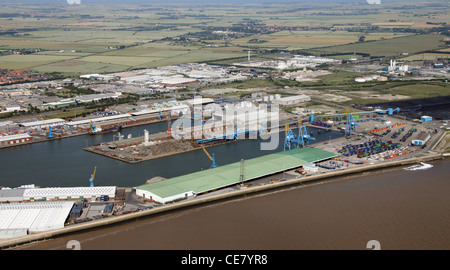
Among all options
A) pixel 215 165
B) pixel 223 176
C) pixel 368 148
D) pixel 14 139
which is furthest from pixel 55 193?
pixel 368 148

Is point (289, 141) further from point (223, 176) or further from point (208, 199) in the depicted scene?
point (208, 199)

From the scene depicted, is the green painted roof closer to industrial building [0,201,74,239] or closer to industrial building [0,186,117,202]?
industrial building [0,186,117,202]

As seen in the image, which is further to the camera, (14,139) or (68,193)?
(14,139)

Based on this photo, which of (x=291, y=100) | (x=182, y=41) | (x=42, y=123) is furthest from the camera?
(x=182, y=41)

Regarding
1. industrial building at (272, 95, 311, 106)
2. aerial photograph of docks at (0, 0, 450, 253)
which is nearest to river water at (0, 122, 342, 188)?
aerial photograph of docks at (0, 0, 450, 253)

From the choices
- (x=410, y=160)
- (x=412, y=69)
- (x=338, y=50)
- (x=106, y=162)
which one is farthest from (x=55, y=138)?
(x=338, y=50)

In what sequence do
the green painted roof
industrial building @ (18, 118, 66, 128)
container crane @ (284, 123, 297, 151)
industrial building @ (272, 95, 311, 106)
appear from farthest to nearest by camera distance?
industrial building @ (272, 95, 311, 106)
industrial building @ (18, 118, 66, 128)
container crane @ (284, 123, 297, 151)
the green painted roof
